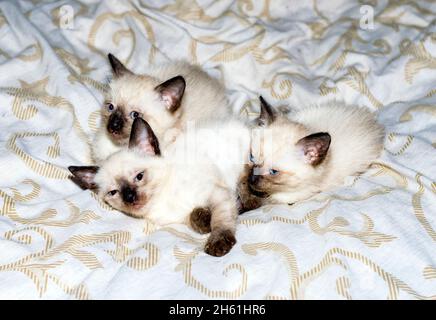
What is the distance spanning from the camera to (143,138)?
2.03 m

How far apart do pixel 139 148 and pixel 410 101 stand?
139cm

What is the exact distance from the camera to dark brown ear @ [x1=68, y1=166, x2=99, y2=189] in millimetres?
1993

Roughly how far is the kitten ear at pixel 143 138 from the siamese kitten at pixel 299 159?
1.45 feet

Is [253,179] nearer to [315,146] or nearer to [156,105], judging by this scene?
[315,146]

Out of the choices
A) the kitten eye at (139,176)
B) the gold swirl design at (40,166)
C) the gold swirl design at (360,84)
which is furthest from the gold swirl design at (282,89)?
the gold swirl design at (40,166)

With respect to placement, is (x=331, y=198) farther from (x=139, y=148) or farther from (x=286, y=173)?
(x=139, y=148)

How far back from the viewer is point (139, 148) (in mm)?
2049

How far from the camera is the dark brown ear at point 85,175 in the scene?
1993 mm

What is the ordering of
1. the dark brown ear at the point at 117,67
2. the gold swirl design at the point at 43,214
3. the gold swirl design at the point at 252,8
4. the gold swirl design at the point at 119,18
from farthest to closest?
the gold swirl design at the point at 252,8 < the gold swirl design at the point at 119,18 < the dark brown ear at the point at 117,67 < the gold swirl design at the point at 43,214

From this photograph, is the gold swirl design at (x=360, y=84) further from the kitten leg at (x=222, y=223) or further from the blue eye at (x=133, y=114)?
the blue eye at (x=133, y=114)

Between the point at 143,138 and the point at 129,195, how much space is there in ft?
0.87

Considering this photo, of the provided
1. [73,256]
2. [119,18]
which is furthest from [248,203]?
[119,18]

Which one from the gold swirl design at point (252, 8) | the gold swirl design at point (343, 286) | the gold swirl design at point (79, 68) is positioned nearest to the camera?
the gold swirl design at point (343, 286)

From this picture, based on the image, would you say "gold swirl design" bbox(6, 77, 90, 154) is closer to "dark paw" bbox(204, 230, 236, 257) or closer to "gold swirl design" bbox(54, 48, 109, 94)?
"gold swirl design" bbox(54, 48, 109, 94)
